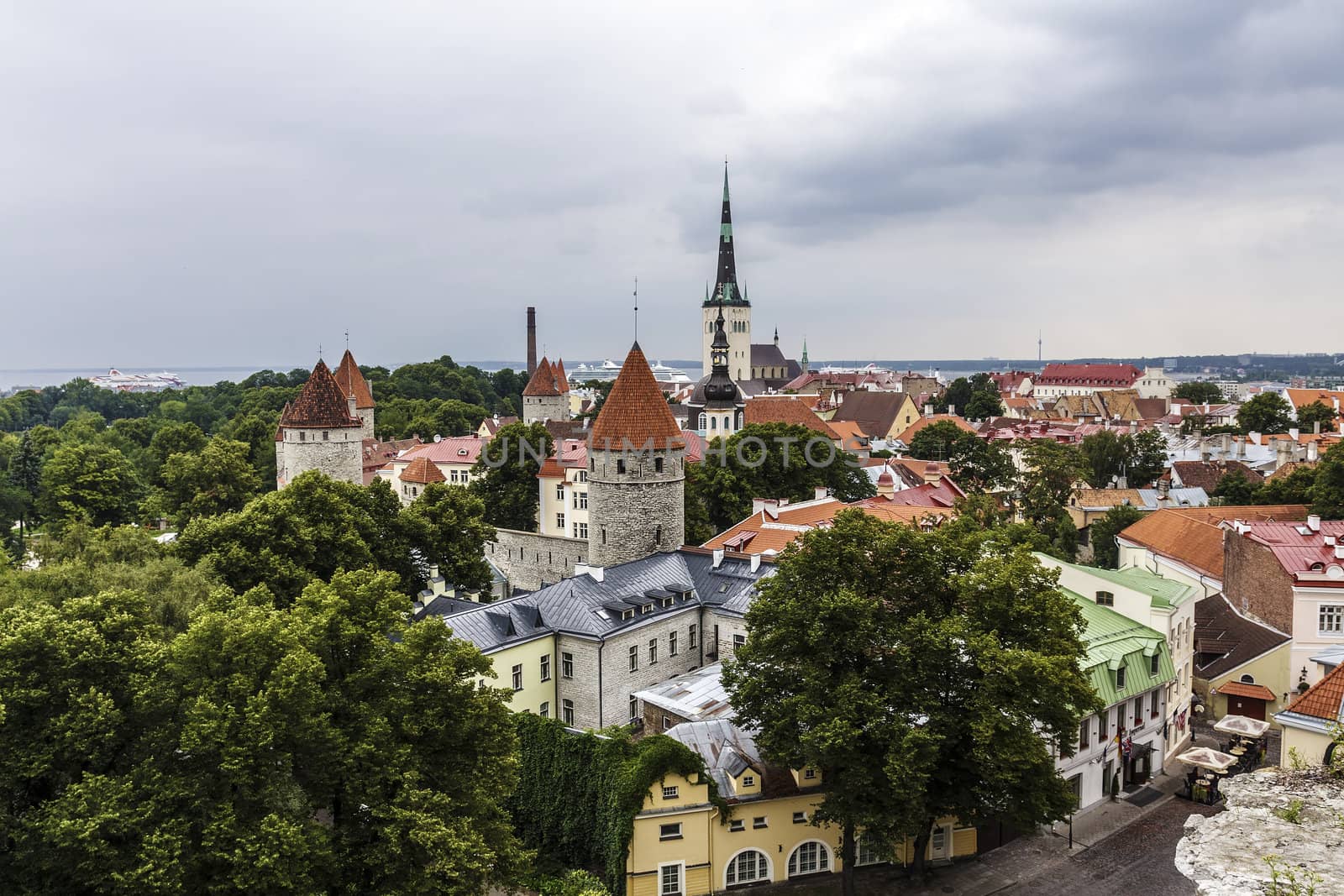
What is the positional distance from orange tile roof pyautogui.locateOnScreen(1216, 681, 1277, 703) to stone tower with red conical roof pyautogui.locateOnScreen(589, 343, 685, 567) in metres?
19.5

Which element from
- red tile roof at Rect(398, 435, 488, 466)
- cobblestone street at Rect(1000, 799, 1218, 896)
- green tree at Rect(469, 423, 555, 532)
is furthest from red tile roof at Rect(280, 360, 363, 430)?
cobblestone street at Rect(1000, 799, 1218, 896)

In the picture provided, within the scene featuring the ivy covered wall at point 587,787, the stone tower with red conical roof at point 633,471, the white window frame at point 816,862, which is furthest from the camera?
the stone tower with red conical roof at point 633,471

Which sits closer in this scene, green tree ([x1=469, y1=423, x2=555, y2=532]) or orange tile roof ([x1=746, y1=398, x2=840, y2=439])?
green tree ([x1=469, y1=423, x2=555, y2=532])

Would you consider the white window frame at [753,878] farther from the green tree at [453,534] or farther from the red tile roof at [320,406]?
the red tile roof at [320,406]

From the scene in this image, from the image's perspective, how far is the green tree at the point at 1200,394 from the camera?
127 meters

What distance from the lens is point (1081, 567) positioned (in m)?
30.7

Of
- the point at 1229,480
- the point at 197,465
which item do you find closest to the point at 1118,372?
the point at 1229,480

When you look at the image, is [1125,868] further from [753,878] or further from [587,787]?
[587,787]

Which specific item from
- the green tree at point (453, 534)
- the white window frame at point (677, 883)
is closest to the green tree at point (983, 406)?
the green tree at point (453, 534)

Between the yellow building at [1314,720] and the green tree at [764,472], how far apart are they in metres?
30.1

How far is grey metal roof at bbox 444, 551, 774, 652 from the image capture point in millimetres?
28484

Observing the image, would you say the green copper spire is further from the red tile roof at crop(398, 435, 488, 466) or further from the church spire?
the red tile roof at crop(398, 435, 488, 466)

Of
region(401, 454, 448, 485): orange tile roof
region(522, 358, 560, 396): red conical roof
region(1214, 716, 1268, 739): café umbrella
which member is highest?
region(522, 358, 560, 396): red conical roof

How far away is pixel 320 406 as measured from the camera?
47.4 metres
